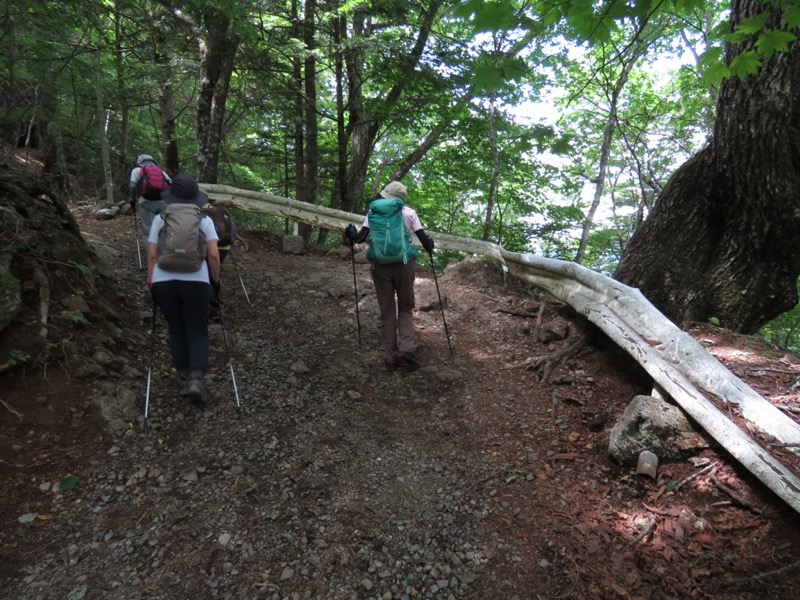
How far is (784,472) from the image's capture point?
2.19 meters

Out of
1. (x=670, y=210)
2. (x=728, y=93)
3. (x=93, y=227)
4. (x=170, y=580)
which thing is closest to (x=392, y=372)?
(x=170, y=580)

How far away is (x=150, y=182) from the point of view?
5543 millimetres

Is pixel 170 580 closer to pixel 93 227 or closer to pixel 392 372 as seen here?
pixel 392 372

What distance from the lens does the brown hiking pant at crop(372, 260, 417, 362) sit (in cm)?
474

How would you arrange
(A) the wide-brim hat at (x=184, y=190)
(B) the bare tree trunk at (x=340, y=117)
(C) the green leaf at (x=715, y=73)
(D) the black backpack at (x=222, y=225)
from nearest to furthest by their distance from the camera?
(C) the green leaf at (x=715, y=73), (A) the wide-brim hat at (x=184, y=190), (D) the black backpack at (x=222, y=225), (B) the bare tree trunk at (x=340, y=117)

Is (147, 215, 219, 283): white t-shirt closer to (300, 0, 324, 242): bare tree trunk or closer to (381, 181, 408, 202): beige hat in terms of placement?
(381, 181, 408, 202): beige hat

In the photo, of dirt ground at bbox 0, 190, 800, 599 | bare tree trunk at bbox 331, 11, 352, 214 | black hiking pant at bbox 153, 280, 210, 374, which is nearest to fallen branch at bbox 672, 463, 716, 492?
dirt ground at bbox 0, 190, 800, 599

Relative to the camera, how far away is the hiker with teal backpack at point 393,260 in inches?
181

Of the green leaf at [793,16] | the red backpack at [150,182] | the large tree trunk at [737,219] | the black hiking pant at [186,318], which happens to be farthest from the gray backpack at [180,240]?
the large tree trunk at [737,219]

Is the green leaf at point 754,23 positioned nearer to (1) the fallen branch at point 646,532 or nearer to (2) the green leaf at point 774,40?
(2) the green leaf at point 774,40

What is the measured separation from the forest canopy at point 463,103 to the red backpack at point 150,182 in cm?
195

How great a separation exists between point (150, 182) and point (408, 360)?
442 centimetres

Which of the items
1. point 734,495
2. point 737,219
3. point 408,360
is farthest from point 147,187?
point 737,219

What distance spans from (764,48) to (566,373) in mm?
3034
